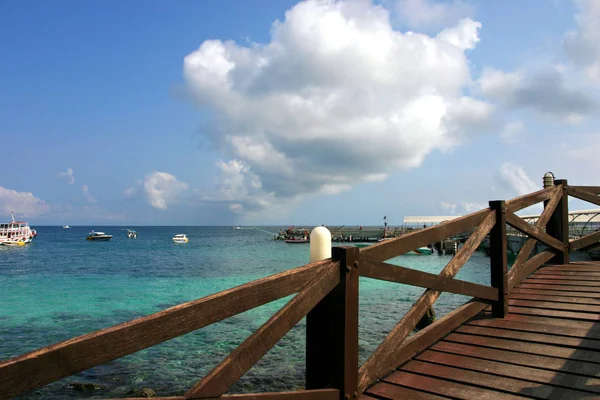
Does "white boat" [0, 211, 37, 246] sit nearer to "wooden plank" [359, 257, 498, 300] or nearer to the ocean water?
the ocean water

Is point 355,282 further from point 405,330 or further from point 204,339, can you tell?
point 204,339

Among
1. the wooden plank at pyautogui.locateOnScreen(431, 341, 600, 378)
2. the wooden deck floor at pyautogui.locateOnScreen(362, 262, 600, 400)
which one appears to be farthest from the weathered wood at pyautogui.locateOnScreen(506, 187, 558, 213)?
the wooden plank at pyautogui.locateOnScreen(431, 341, 600, 378)

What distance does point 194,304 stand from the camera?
2.44 meters

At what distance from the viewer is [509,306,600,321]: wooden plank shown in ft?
15.7

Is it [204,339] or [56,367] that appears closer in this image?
[56,367]

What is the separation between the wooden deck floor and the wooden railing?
0.17m

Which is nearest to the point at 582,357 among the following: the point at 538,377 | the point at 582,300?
the point at 538,377

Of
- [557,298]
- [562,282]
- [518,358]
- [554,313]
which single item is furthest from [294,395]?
[562,282]

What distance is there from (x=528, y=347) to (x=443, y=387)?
1.30 m

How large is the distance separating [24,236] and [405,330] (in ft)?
322

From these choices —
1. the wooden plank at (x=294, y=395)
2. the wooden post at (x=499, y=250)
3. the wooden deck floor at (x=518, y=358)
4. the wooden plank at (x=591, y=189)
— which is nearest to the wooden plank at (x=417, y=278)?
the wooden post at (x=499, y=250)

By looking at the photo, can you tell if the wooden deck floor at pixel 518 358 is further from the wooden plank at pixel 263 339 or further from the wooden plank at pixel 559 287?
the wooden plank at pixel 263 339

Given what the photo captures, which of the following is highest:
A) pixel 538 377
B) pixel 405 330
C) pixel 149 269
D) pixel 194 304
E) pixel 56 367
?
Result: pixel 194 304

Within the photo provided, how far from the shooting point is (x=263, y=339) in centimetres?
268
